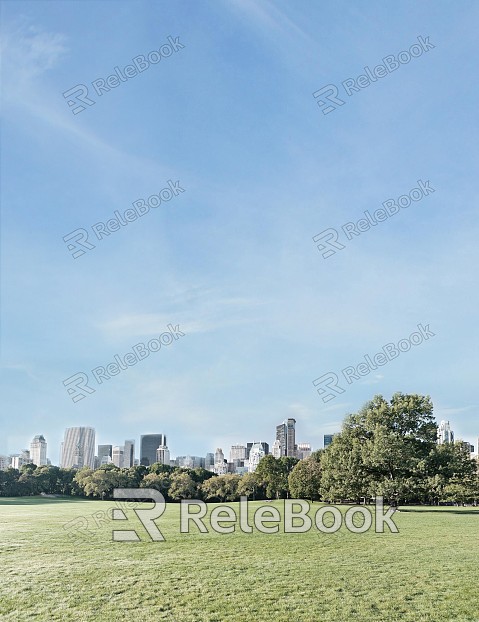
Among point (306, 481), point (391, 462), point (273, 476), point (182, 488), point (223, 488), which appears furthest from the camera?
point (182, 488)

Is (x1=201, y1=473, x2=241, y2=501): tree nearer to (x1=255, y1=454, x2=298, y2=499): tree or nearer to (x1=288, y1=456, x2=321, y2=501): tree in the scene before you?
(x1=255, y1=454, x2=298, y2=499): tree

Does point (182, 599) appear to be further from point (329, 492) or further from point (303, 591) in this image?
point (329, 492)

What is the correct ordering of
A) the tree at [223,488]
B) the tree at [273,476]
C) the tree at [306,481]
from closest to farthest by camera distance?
1. the tree at [306,481]
2. the tree at [273,476]
3. the tree at [223,488]

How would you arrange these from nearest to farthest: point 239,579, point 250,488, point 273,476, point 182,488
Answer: point 239,579, point 273,476, point 250,488, point 182,488

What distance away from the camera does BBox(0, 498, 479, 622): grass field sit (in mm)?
14172

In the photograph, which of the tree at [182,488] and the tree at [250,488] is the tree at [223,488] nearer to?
the tree at [250,488]

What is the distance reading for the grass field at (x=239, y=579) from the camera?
14172 mm

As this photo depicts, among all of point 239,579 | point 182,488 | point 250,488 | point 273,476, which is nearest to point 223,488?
point 250,488

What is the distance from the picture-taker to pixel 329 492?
5316 centimetres

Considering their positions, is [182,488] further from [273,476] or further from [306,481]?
[306,481]

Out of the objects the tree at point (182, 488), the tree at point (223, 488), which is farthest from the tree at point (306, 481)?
the tree at point (182, 488)

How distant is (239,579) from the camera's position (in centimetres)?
1742

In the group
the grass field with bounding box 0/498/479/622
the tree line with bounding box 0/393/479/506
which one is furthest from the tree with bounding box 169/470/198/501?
the grass field with bounding box 0/498/479/622

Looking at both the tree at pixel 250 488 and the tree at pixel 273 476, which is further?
the tree at pixel 250 488
